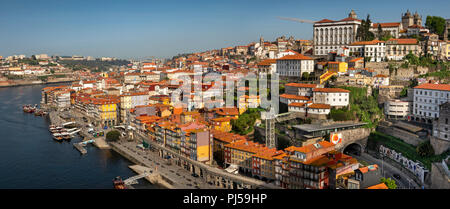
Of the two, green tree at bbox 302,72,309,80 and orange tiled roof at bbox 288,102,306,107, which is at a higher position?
green tree at bbox 302,72,309,80

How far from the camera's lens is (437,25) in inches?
819

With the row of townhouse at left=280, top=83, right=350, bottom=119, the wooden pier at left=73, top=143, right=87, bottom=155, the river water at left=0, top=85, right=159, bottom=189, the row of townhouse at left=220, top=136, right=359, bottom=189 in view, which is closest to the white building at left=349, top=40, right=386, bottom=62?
the row of townhouse at left=280, top=83, right=350, bottom=119

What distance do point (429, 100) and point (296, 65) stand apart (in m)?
6.97

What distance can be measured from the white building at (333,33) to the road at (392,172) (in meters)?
10.0

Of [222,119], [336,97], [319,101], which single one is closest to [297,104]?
[319,101]

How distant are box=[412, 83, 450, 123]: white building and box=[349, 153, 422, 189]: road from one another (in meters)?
2.45

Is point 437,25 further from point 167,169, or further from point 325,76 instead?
point 167,169

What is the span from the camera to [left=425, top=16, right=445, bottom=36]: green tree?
20.8 metres

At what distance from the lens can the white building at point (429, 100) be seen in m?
12.2

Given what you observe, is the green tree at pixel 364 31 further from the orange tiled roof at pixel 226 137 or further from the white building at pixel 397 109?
the orange tiled roof at pixel 226 137

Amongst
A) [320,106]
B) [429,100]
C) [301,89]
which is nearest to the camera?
[429,100]

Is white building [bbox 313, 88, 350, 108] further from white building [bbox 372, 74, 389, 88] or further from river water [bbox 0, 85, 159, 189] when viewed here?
river water [bbox 0, 85, 159, 189]

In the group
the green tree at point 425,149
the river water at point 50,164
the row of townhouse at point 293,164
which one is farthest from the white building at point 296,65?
the river water at point 50,164
